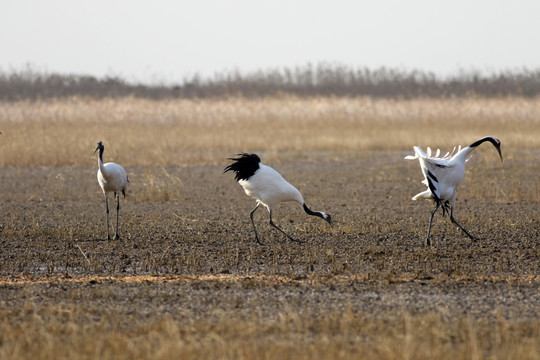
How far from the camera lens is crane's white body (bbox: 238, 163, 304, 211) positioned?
1008cm

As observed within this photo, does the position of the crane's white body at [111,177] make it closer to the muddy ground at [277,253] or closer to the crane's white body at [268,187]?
the muddy ground at [277,253]

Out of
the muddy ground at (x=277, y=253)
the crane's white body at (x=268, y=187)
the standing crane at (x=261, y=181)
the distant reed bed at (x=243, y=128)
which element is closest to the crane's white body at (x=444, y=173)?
the muddy ground at (x=277, y=253)

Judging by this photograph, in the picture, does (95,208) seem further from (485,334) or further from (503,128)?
(503,128)

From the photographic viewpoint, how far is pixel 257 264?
8445mm

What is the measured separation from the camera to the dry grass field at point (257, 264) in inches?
212

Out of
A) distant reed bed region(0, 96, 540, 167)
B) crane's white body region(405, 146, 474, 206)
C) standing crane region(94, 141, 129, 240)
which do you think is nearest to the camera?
crane's white body region(405, 146, 474, 206)

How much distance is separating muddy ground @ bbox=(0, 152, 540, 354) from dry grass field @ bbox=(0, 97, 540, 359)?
0.03m

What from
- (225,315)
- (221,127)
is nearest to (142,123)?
(221,127)

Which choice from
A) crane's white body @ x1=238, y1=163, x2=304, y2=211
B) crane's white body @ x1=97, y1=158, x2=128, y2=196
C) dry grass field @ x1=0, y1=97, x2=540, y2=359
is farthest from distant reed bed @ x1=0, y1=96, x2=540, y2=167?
crane's white body @ x1=238, y1=163, x2=304, y2=211

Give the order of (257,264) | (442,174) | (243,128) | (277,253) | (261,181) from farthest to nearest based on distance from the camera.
Result: 1. (243,128)
2. (261,181)
3. (442,174)
4. (277,253)
5. (257,264)

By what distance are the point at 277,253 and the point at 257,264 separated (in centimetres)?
64

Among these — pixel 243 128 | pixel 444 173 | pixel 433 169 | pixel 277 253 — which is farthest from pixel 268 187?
pixel 243 128

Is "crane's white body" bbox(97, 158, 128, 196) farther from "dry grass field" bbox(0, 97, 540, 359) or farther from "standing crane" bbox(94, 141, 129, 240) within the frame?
"dry grass field" bbox(0, 97, 540, 359)

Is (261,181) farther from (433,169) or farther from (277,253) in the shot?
(433,169)
